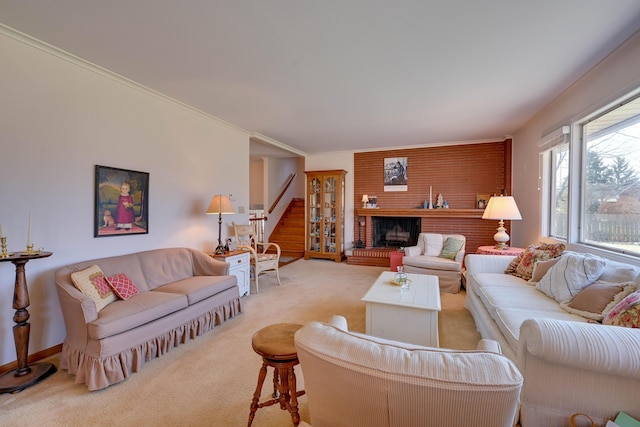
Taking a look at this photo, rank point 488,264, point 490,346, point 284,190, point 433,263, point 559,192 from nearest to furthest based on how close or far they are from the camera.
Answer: point 490,346, point 488,264, point 559,192, point 433,263, point 284,190

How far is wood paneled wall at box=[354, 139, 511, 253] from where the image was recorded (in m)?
5.54

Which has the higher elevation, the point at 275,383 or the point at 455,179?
the point at 455,179

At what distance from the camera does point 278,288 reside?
4.27 meters

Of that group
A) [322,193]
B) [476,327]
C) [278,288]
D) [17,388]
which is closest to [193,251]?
[278,288]

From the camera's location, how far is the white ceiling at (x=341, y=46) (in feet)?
6.22

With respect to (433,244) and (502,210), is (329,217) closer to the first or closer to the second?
(433,244)

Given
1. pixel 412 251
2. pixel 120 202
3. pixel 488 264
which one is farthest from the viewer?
pixel 412 251

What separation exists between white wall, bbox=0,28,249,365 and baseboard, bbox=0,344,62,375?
0.13 feet

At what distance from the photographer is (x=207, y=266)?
3307 millimetres

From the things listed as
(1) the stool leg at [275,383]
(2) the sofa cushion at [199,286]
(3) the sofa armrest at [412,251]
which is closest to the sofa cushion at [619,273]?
(1) the stool leg at [275,383]

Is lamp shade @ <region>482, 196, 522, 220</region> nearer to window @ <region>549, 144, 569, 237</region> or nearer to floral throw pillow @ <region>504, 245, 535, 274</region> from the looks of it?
window @ <region>549, 144, 569, 237</region>

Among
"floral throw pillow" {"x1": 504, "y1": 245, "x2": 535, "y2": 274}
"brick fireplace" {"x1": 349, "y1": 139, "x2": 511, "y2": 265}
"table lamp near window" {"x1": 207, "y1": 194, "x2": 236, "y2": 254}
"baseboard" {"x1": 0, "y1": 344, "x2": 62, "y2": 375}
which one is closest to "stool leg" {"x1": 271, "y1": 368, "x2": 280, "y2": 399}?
"baseboard" {"x1": 0, "y1": 344, "x2": 62, "y2": 375}

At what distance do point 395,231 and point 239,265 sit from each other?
3859 mm

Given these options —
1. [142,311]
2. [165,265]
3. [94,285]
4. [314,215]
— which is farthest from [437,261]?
[94,285]
